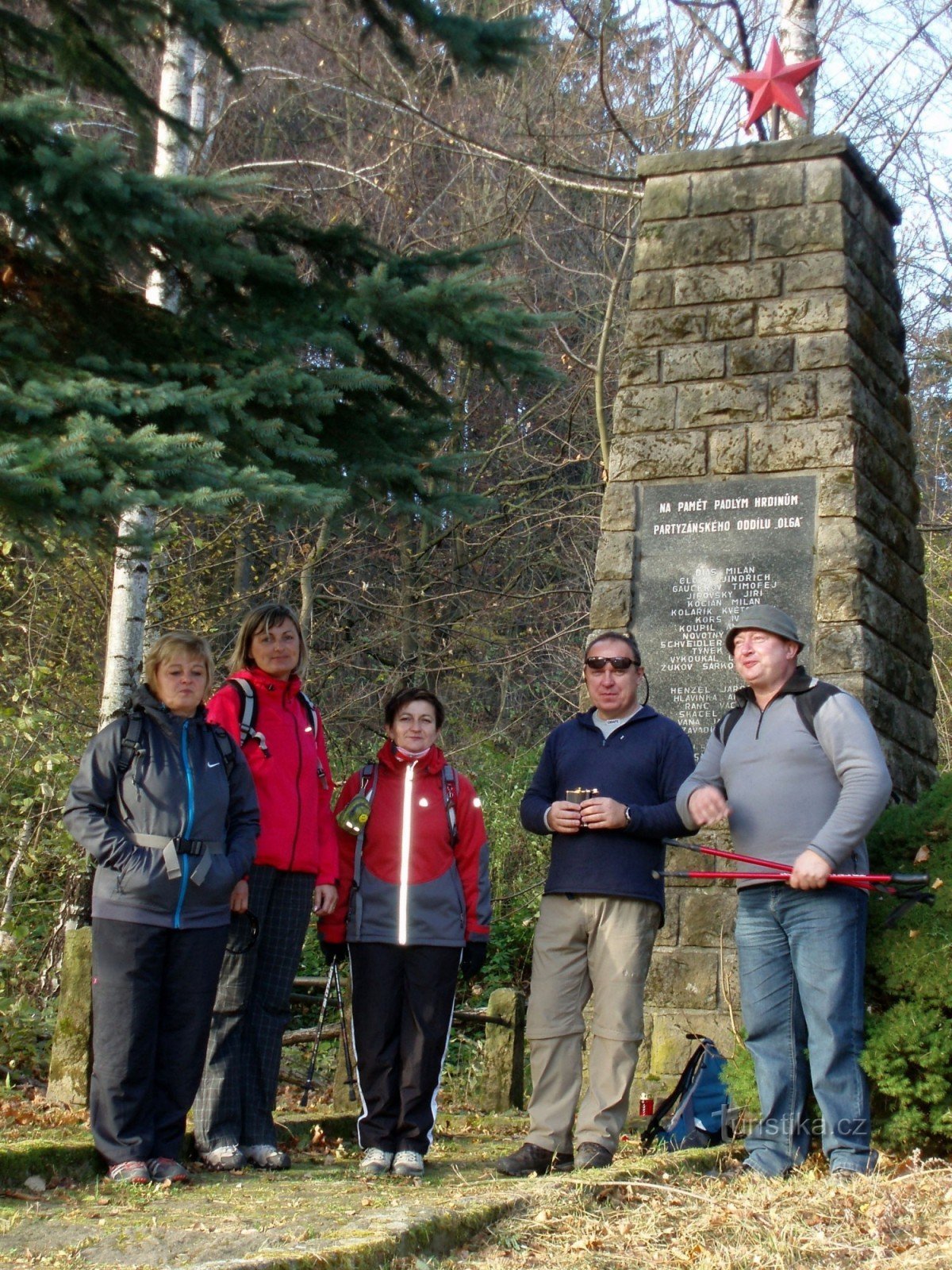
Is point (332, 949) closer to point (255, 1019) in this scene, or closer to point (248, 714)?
point (255, 1019)

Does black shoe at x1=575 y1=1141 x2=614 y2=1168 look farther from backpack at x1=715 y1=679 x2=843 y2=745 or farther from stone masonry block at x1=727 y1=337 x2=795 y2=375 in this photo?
stone masonry block at x1=727 y1=337 x2=795 y2=375

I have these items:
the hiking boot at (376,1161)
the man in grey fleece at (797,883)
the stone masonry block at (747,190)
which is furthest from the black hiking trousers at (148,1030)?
the stone masonry block at (747,190)

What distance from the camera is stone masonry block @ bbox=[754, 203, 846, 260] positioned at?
6.50 metres

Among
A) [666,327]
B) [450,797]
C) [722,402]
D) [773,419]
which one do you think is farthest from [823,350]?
[450,797]

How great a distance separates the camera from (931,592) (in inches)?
516

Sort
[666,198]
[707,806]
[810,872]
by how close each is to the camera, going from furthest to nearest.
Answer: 1. [666,198]
2. [707,806]
3. [810,872]

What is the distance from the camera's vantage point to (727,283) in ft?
21.9

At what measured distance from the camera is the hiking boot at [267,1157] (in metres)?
4.59

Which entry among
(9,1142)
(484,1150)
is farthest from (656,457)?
(9,1142)

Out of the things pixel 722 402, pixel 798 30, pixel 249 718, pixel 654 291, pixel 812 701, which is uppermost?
pixel 798 30

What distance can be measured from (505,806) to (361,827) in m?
6.44

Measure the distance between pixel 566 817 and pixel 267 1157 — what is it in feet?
4.81

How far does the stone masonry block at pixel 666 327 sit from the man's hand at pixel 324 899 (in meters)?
3.29

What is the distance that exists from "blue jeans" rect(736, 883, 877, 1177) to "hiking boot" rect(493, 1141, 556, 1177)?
2.11 feet
